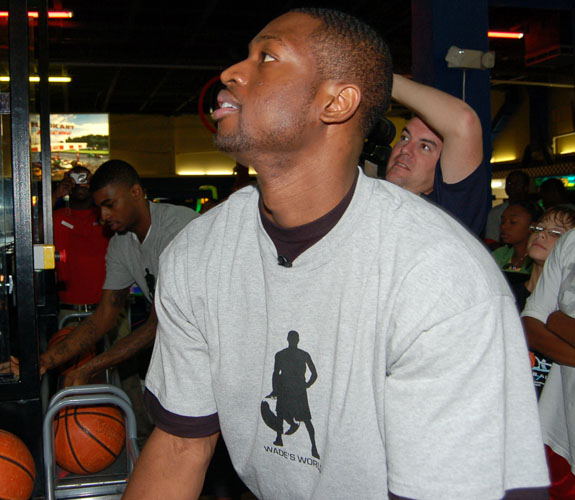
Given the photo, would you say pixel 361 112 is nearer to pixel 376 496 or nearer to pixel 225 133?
pixel 225 133

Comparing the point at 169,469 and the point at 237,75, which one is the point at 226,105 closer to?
the point at 237,75

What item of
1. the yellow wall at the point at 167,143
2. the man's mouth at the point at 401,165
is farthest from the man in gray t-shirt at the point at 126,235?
the yellow wall at the point at 167,143

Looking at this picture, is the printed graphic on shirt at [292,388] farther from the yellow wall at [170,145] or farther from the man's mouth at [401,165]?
the yellow wall at [170,145]

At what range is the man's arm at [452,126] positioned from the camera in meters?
2.16

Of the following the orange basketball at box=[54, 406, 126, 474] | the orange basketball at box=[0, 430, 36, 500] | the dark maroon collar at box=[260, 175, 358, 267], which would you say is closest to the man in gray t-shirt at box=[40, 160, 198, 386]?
the orange basketball at box=[54, 406, 126, 474]

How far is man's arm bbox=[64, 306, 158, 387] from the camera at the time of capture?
3.08m

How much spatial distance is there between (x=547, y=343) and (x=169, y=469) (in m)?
1.89

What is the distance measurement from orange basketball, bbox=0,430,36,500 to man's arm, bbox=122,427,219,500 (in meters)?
1.13

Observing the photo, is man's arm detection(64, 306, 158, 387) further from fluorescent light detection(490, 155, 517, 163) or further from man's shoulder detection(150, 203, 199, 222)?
fluorescent light detection(490, 155, 517, 163)

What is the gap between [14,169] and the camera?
2.51m

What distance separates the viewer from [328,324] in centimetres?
125

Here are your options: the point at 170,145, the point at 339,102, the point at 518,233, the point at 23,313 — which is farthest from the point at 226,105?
the point at 170,145

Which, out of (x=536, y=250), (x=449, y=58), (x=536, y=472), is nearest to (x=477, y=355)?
(x=536, y=472)

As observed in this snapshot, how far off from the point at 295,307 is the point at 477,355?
1.28 ft
